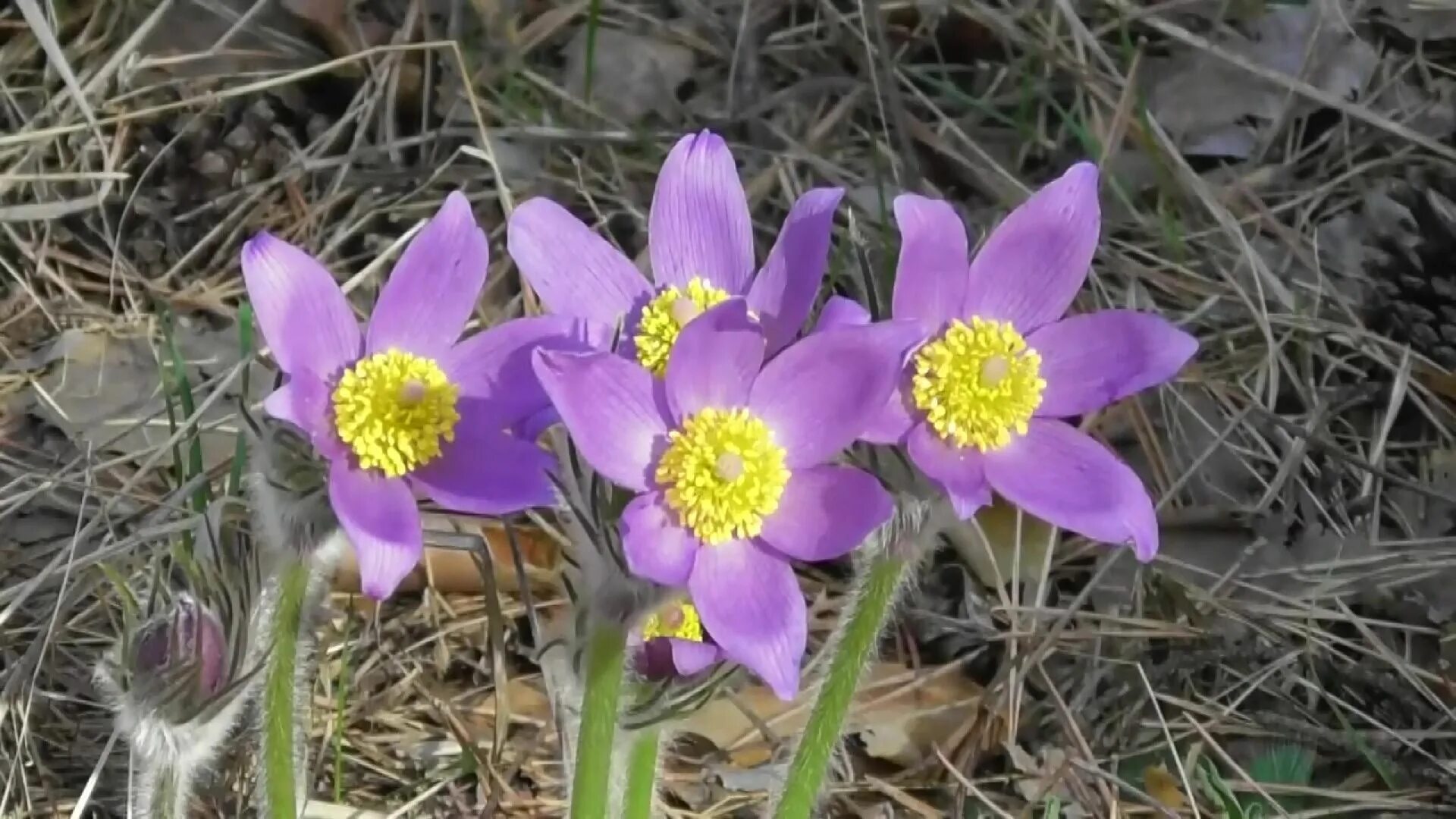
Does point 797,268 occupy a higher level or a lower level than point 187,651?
higher

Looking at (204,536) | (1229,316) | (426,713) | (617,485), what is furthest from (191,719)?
(1229,316)

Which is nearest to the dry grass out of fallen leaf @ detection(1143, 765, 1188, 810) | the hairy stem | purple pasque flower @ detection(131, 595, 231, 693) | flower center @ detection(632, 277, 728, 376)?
fallen leaf @ detection(1143, 765, 1188, 810)

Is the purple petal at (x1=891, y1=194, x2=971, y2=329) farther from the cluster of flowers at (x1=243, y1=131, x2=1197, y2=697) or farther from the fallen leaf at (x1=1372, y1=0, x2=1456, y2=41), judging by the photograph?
the fallen leaf at (x1=1372, y1=0, x2=1456, y2=41)

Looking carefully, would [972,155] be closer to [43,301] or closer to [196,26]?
[196,26]

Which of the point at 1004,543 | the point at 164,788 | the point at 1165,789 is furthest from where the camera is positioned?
the point at 1004,543

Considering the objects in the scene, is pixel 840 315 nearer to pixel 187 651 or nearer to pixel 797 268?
pixel 797 268

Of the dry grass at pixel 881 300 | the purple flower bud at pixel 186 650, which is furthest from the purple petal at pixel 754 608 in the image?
the dry grass at pixel 881 300

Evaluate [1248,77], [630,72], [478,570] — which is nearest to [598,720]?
[478,570]
